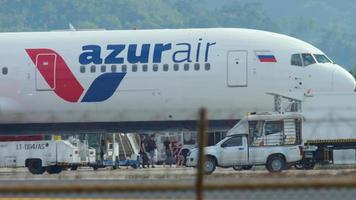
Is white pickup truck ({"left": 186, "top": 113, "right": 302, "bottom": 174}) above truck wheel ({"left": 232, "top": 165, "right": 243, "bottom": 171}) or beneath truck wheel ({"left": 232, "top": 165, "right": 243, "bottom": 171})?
above

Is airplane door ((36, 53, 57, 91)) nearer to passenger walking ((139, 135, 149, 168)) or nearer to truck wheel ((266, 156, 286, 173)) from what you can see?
passenger walking ((139, 135, 149, 168))

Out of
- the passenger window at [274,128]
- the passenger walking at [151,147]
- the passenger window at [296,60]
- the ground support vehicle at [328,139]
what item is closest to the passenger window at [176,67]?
the passenger window at [296,60]

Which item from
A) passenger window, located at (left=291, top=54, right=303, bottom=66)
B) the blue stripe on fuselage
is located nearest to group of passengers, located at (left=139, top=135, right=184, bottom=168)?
the blue stripe on fuselage

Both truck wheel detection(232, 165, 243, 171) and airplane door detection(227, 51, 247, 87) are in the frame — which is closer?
truck wheel detection(232, 165, 243, 171)

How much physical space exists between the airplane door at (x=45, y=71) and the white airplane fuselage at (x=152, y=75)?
0.04 m

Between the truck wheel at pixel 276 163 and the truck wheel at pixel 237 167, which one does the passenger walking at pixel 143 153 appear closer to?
the truck wheel at pixel 237 167

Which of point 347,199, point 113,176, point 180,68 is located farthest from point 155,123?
point 347,199

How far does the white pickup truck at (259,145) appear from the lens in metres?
38.1

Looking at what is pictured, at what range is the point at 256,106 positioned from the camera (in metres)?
41.8

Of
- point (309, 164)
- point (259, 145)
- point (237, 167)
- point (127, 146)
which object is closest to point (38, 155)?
point (237, 167)

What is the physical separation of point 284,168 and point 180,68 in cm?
657

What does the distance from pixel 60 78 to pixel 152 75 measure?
328 cm

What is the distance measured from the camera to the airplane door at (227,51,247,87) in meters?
41.7

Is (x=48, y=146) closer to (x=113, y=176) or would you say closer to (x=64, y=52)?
(x=64, y=52)
